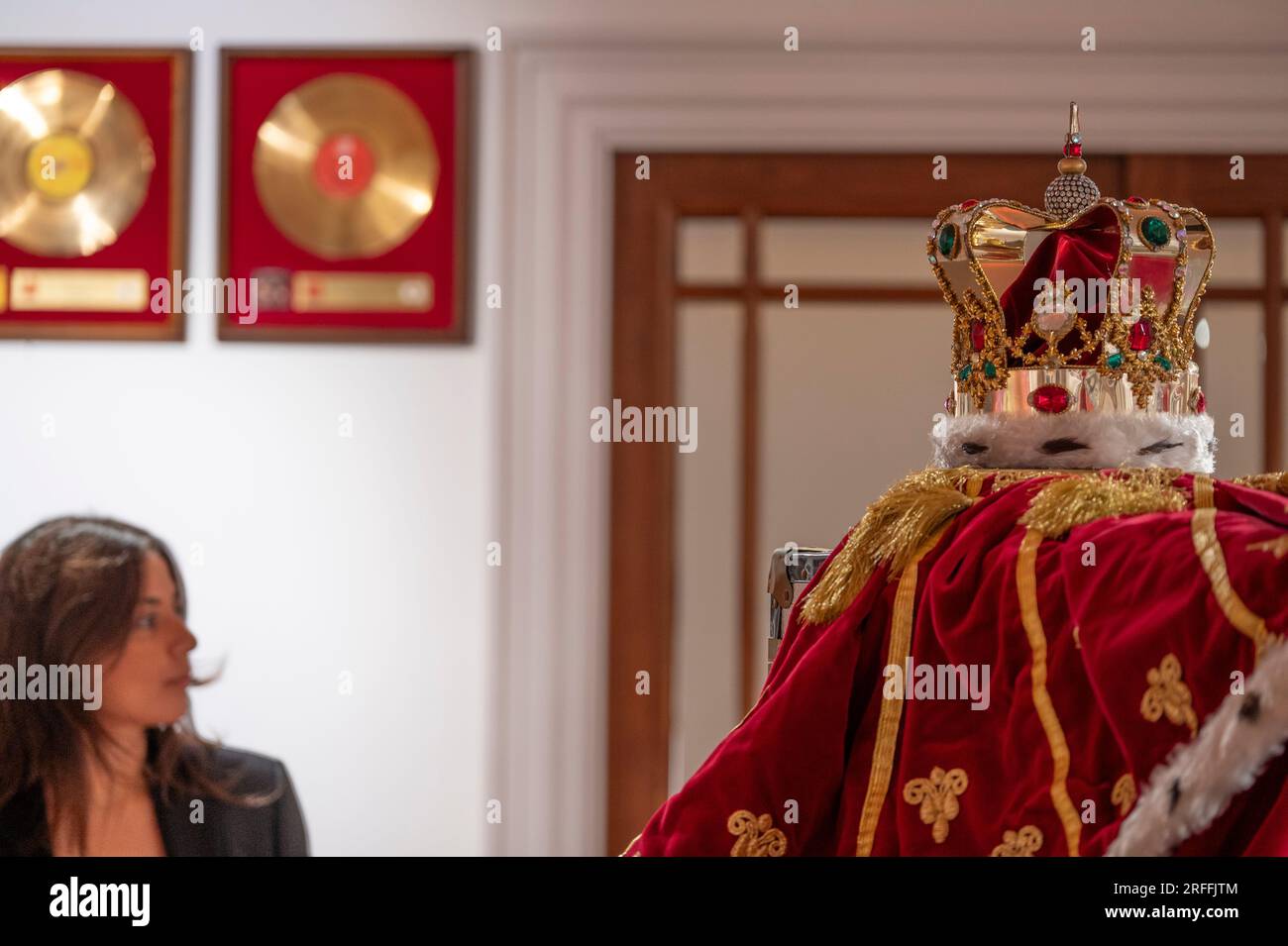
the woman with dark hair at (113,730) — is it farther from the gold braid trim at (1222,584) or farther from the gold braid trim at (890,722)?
the gold braid trim at (1222,584)

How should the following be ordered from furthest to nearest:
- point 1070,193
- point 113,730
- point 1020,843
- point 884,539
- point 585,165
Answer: point 585,165, point 113,730, point 1070,193, point 884,539, point 1020,843

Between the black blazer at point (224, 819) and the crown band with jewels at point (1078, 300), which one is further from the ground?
the crown band with jewels at point (1078, 300)

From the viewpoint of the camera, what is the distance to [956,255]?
1.11m

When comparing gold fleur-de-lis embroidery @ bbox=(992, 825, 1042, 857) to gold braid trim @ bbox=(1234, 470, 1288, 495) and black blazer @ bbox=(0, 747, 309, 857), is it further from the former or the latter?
black blazer @ bbox=(0, 747, 309, 857)

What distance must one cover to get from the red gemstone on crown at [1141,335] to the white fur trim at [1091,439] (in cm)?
7

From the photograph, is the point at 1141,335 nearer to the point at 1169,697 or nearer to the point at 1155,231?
the point at 1155,231

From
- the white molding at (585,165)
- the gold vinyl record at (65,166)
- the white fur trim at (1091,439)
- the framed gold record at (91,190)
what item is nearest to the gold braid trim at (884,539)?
the white fur trim at (1091,439)

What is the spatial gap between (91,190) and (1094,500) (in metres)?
1.93

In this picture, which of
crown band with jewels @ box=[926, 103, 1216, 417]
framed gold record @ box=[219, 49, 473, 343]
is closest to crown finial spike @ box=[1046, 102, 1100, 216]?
crown band with jewels @ box=[926, 103, 1216, 417]

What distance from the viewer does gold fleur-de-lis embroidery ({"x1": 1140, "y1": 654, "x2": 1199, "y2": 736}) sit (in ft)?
2.06

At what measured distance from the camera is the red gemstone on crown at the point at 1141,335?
1.02m

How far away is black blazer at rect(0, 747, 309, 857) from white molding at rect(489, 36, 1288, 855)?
348 millimetres

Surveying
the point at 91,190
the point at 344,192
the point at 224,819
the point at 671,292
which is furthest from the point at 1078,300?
the point at 91,190

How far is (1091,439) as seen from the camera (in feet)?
3.14
